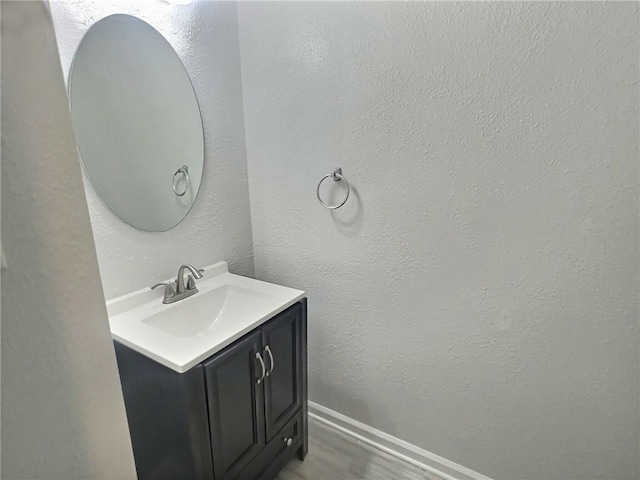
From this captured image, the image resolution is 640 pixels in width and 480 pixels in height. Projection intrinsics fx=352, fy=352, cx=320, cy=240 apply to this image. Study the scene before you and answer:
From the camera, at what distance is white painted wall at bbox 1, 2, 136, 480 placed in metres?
0.45

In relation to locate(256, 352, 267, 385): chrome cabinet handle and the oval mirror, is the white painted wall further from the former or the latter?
the oval mirror

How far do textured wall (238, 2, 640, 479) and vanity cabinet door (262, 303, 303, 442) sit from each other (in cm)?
28

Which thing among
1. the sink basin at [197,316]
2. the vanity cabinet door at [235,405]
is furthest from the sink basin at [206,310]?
the vanity cabinet door at [235,405]

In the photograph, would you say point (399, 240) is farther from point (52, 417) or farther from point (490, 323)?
point (52, 417)

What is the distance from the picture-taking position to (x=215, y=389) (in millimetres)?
1074

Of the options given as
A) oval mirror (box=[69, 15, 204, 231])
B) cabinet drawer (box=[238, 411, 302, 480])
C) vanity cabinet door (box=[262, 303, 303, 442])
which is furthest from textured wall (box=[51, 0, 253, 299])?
cabinet drawer (box=[238, 411, 302, 480])

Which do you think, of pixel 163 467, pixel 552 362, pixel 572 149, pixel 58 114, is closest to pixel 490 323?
pixel 552 362

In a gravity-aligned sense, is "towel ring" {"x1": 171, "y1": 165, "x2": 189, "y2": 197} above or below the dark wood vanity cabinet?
above

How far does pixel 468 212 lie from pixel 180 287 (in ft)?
3.68

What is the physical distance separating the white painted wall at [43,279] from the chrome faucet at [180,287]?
2.68 feet

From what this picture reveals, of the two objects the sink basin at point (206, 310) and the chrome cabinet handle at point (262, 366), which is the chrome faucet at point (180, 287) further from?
the chrome cabinet handle at point (262, 366)

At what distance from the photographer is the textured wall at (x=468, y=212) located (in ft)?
3.37

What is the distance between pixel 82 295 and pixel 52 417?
18 cm

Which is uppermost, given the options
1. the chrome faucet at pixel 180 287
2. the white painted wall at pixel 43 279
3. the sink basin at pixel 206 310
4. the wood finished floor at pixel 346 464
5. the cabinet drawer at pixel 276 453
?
the white painted wall at pixel 43 279
